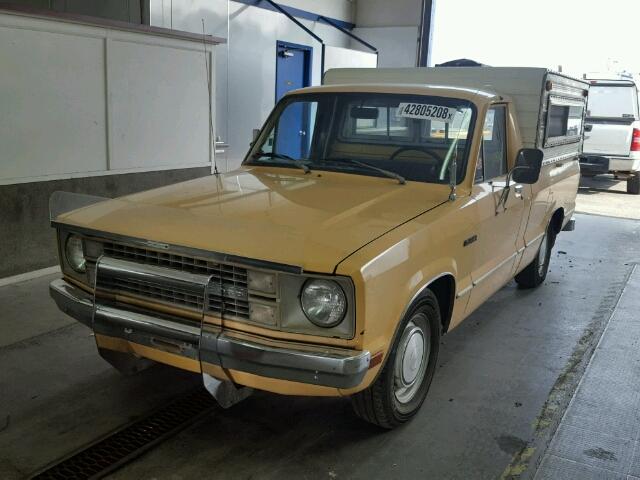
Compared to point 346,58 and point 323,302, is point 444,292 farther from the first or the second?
point 346,58

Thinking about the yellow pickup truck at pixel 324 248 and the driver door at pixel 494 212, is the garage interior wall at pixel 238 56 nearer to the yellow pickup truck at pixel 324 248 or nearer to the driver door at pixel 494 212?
the yellow pickup truck at pixel 324 248

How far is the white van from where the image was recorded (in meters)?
13.3

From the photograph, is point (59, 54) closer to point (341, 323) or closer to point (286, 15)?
point (341, 323)

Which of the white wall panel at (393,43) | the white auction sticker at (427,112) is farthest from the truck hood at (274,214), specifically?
the white wall panel at (393,43)

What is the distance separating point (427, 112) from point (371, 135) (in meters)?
0.44

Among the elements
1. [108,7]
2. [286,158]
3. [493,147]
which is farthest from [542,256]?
[108,7]

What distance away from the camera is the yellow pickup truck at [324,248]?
291 cm

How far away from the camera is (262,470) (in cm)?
320

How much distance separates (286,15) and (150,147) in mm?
4629

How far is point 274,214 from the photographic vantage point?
338 centimetres

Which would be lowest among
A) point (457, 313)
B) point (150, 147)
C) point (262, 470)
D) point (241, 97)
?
point (262, 470)

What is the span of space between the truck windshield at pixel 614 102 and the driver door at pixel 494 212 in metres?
9.74

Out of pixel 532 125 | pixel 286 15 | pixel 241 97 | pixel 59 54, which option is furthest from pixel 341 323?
pixel 286 15

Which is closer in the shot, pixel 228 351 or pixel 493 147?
pixel 228 351
